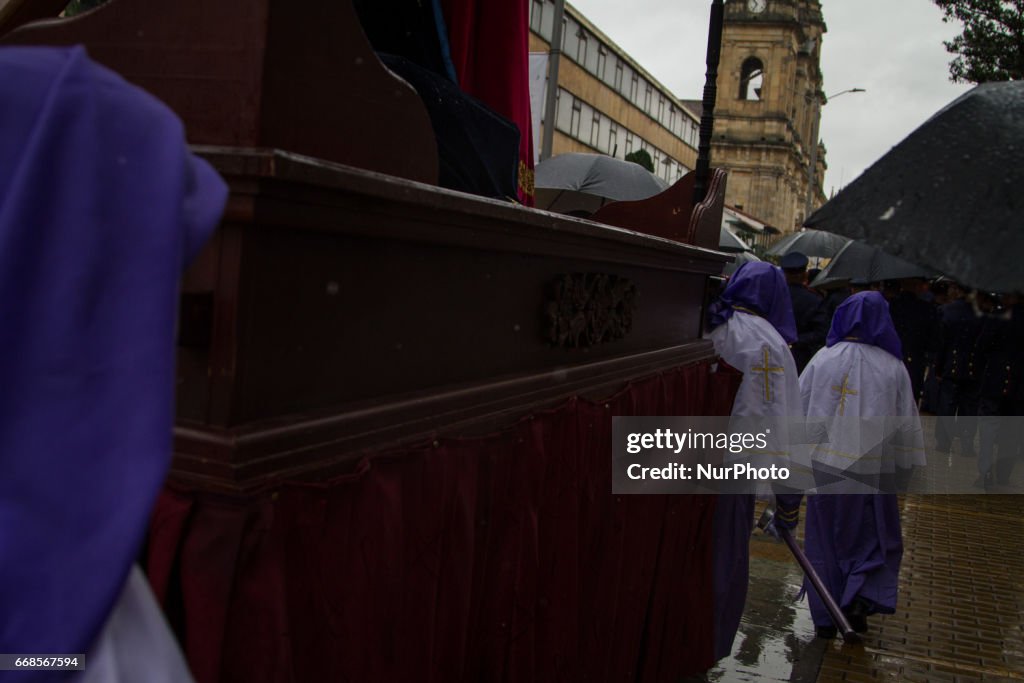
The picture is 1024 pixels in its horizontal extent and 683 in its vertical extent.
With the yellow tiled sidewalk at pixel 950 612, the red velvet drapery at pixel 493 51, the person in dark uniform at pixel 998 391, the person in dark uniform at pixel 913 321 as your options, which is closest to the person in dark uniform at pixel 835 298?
the person in dark uniform at pixel 913 321

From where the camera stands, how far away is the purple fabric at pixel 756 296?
4.71m

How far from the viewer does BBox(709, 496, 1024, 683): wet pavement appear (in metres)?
5.00

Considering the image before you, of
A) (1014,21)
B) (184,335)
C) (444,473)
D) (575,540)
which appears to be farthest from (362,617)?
(1014,21)

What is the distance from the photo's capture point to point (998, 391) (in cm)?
1026

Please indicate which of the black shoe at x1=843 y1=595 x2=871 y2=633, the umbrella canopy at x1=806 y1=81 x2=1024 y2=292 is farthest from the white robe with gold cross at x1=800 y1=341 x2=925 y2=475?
the umbrella canopy at x1=806 y1=81 x2=1024 y2=292

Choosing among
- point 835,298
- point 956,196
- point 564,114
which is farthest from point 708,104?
point 564,114

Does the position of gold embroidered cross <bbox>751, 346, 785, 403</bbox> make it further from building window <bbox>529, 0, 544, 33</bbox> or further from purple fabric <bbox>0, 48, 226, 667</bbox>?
building window <bbox>529, 0, 544, 33</bbox>

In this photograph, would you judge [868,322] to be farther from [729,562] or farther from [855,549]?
[729,562]

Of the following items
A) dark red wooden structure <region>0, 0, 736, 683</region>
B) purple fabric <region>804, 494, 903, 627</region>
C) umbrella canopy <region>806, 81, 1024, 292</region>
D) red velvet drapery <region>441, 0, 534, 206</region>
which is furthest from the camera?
purple fabric <region>804, 494, 903, 627</region>

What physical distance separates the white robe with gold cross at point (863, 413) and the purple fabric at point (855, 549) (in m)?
0.23

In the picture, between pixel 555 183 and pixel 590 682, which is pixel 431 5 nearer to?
pixel 590 682

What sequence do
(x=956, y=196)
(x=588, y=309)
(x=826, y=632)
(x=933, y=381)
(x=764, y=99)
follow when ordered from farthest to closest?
(x=764, y=99) < (x=933, y=381) < (x=826, y=632) < (x=588, y=309) < (x=956, y=196)

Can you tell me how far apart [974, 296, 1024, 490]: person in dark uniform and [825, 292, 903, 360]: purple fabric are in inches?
189
